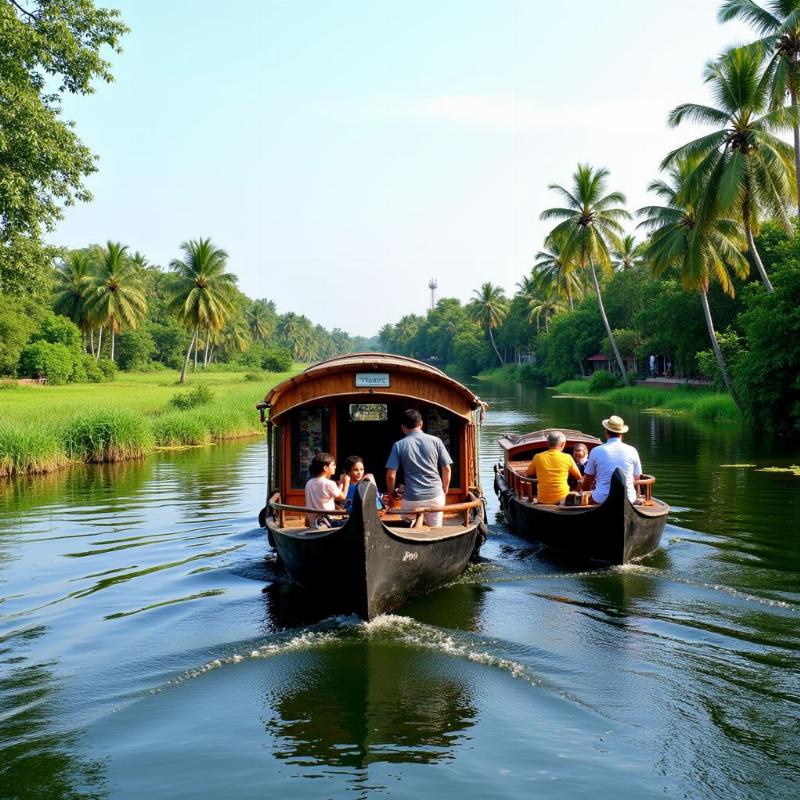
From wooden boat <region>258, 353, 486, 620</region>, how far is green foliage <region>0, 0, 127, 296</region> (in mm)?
9009

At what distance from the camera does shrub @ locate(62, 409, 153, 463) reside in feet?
68.8

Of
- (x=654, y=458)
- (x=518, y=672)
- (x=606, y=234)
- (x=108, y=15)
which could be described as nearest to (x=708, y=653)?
(x=518, y=672)

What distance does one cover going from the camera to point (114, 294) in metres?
51.9

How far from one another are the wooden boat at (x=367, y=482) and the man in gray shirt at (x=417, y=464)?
22 cm

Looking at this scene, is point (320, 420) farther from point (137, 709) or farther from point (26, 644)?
point (137, 709)

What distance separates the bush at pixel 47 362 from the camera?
48.0 metres

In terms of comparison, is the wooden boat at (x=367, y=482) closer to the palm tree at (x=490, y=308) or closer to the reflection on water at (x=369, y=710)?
the reflection on water at (x=369, y=710)

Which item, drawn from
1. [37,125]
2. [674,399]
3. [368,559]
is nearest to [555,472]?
[368,559]

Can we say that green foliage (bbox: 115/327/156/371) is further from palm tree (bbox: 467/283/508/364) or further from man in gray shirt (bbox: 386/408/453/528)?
man in gray shirt (bbox: 386/408/453/528)

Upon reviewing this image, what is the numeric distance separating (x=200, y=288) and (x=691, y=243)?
32.3 meters

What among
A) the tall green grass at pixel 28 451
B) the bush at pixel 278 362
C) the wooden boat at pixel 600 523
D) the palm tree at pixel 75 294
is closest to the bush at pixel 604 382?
the palm tree at pixel 75 294

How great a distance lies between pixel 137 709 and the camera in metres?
6.18

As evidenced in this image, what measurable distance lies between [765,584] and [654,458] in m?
12.7

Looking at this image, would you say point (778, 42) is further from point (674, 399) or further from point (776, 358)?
point (674, 399)
